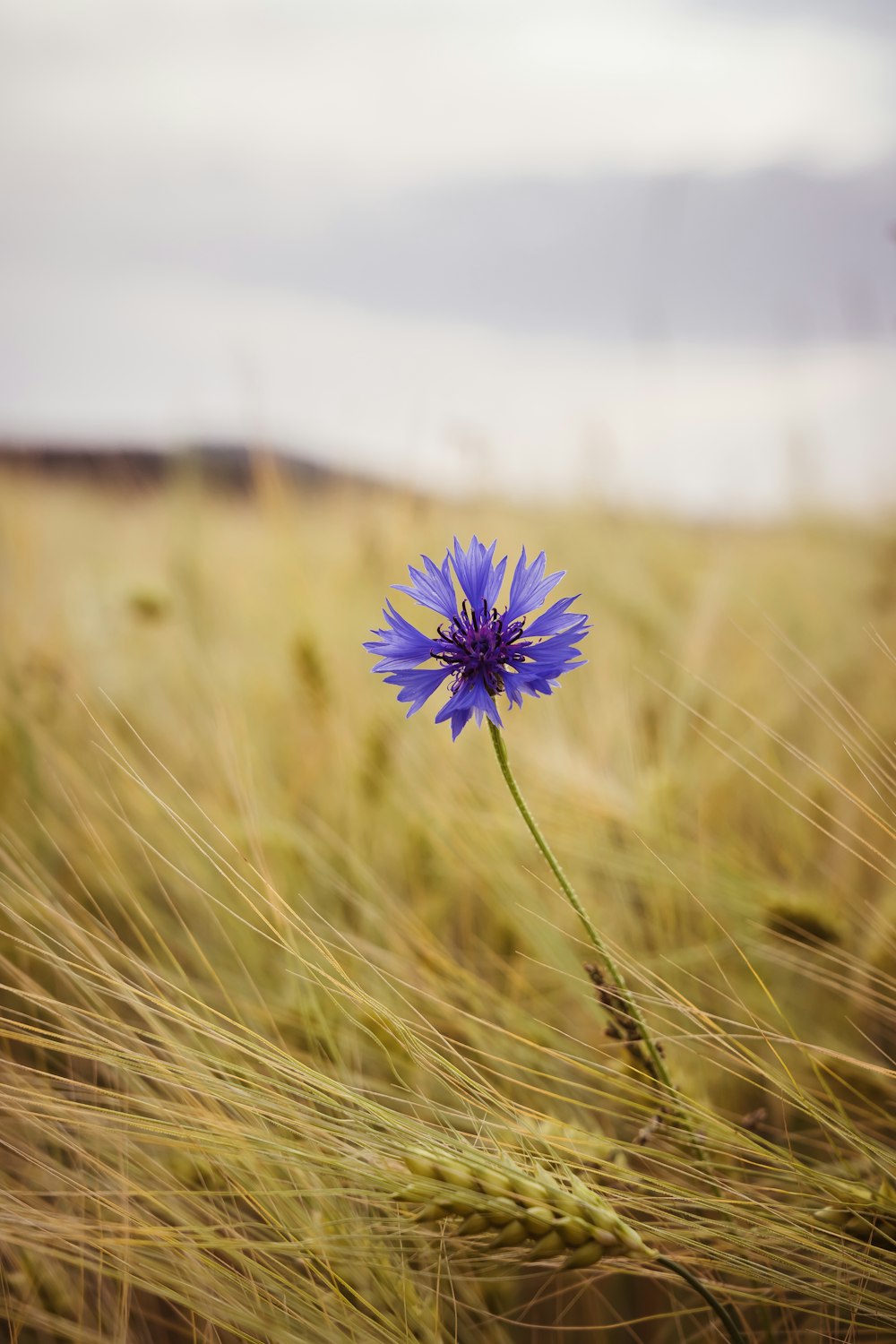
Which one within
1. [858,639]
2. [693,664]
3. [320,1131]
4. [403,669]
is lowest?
[320,1131]

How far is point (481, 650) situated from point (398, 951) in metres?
0.73

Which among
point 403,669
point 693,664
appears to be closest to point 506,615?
point 403,669

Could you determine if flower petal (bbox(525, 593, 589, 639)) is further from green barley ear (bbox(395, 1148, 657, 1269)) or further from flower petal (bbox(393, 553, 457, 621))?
green barley ear (bbox(395, 1148, 657, 1269))

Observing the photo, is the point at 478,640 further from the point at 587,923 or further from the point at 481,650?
the point at 587,923

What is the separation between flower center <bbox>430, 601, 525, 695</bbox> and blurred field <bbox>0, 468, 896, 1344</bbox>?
0.21 meters

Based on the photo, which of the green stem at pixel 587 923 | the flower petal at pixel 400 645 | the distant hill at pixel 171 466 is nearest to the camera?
the green stem at pixel 587 923

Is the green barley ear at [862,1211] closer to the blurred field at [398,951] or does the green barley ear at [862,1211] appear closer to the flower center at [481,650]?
the blurred field at [398,951]

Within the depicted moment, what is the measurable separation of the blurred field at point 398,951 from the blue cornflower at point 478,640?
181 mm

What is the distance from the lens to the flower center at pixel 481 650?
745mm

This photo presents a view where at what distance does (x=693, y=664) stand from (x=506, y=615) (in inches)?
53.0

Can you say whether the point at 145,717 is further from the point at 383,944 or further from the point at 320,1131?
the point at 320,1131

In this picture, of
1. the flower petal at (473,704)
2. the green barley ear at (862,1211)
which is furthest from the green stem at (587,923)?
the green barley ear at (862,1211)

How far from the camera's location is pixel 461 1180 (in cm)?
67

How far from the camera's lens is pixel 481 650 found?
752mm
